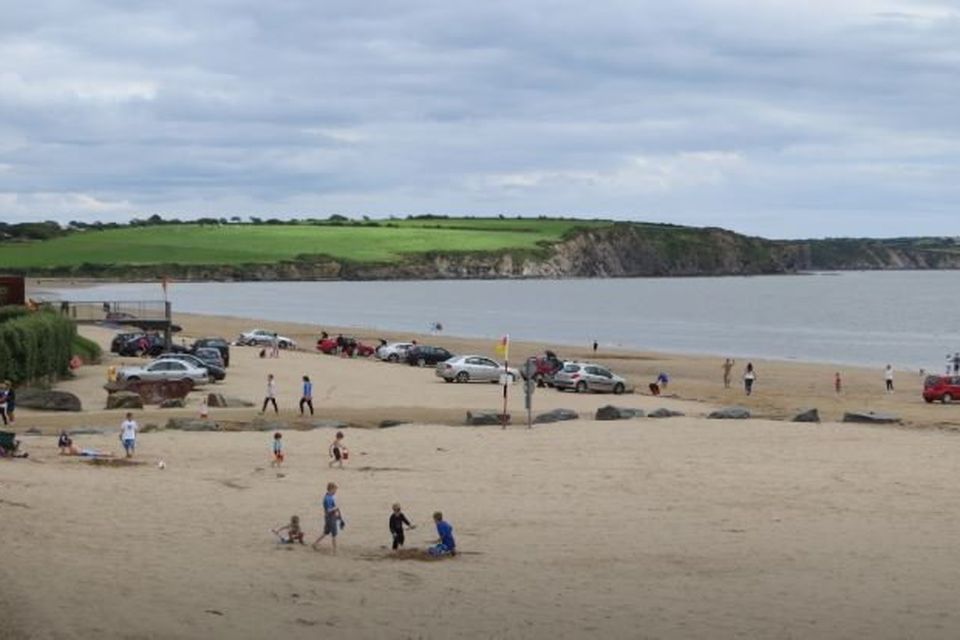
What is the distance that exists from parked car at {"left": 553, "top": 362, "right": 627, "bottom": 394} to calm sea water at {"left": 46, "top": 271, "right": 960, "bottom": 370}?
3175 cm

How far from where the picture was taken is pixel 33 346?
4416 cm

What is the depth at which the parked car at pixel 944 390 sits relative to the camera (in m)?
51.3

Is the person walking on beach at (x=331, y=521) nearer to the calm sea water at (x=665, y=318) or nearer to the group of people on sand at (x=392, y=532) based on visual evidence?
the group of people on sand at (x=392, y=532)

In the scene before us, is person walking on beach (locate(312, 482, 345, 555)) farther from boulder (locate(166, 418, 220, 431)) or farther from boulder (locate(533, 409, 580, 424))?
boulder (locate(533, 409, 580, 424))

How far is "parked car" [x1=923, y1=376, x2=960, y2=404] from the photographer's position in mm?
51281

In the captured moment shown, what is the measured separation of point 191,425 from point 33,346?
35.4 ft

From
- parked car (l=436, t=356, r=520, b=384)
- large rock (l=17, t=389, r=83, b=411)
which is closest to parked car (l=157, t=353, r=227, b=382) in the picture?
parked car (l=436, t=356, r=520, b=384)

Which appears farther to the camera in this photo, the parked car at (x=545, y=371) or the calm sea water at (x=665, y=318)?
the calm sea water at (x=665, y=318)

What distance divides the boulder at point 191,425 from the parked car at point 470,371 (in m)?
20.1

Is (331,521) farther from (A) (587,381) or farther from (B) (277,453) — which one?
(A) (587,381)

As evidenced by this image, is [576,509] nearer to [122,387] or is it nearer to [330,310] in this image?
[122,387]

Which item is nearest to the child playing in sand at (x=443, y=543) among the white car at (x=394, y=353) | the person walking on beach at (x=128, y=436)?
the person walking on beach at (x=128, y=436)

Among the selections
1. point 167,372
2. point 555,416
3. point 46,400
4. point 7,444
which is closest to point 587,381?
point 555,416

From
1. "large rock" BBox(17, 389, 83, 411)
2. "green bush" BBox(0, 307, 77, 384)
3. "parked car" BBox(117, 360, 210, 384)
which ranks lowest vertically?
"large rock" BBox(17, 389, 83, 411)
